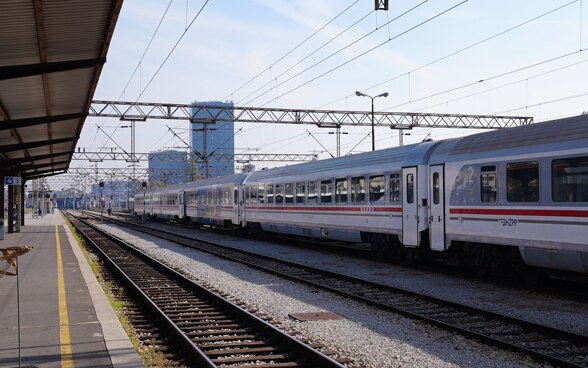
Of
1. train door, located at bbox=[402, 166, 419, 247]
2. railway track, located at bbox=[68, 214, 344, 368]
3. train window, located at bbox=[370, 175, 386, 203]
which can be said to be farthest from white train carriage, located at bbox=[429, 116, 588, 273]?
railway track, located at bbox=[68, 214, 344, 368]

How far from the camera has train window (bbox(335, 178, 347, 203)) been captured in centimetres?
2128

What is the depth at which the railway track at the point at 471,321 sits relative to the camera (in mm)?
8406

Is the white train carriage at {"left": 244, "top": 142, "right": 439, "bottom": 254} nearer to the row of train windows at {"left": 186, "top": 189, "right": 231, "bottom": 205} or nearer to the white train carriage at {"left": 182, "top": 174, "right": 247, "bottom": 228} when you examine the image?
the white train carriage at {"left": 182, "top": 174, "right": 247, "bottom": 228}

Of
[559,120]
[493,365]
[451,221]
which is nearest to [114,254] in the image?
[451,221]

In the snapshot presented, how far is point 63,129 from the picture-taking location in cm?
2519

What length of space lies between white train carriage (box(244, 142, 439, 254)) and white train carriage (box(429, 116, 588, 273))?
3.07 feet

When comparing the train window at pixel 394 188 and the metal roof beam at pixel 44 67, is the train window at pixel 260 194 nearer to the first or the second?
the train window at pixel 394 188

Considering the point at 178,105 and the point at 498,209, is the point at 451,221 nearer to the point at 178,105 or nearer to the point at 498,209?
the point at 498,209

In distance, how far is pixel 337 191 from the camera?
21.8 m

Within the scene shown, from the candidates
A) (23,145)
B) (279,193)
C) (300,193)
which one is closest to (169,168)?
(279,193)

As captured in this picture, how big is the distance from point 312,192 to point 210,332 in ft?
47.2

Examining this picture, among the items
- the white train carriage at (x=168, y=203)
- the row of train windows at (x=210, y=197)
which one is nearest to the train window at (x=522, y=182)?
the row of train windows at (x=210, y=197)

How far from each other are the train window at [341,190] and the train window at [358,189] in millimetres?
548

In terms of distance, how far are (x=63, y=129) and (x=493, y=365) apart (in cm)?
2112
